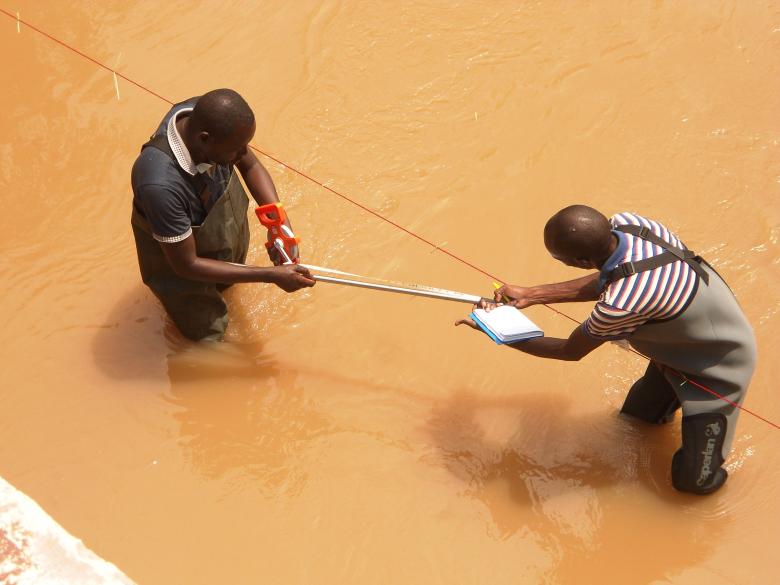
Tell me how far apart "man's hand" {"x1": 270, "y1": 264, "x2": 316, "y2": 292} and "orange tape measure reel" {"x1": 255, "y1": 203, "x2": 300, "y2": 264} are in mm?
133

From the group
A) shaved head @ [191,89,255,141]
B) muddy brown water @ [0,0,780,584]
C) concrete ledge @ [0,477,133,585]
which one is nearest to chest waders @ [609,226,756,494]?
muddy brown water @ [0,0,780,584]

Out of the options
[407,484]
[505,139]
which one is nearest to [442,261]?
[505,139]

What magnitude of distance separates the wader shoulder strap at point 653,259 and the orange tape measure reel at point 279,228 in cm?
127

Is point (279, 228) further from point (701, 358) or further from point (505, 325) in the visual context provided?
point (701, 358)

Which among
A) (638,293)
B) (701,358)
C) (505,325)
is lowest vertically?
(701,358)

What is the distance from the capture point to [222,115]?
9.21 ft

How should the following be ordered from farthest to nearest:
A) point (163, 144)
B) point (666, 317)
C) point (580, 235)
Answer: point (163, 144) < point (666, 317) < point (580, 235)

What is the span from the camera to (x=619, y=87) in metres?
4.77

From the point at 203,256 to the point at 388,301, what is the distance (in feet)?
3.23

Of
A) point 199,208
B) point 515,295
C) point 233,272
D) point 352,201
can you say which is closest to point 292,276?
point 233,272

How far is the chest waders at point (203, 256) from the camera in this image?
3.27 meters

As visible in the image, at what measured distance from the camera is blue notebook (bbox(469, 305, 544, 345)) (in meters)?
2.99

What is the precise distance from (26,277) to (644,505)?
120 inches

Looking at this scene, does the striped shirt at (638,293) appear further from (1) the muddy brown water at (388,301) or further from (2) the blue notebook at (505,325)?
(1) the muddy brown water at (388,301)
